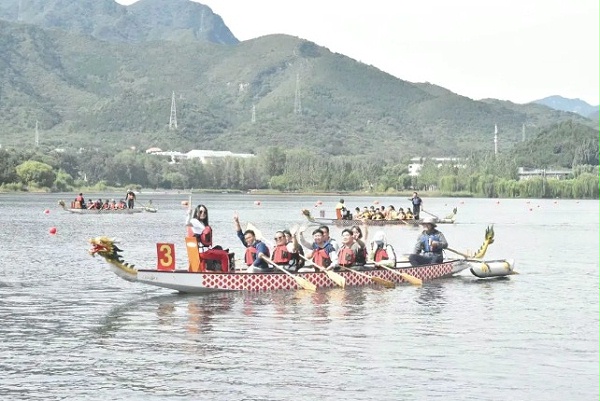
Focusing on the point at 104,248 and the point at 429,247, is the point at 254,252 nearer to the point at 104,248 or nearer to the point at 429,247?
the point at 104,248

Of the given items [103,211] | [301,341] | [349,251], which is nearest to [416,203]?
[103,211]

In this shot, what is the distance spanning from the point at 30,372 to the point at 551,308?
17063 millimetres

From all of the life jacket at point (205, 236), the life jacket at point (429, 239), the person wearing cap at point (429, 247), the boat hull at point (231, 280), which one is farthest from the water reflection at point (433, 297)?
the life jacket at point (205, 236)

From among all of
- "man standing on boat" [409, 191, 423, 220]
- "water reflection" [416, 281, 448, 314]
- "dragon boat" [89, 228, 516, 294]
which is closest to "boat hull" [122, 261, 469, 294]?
"dragon boat" [89, 228, 516, 294]

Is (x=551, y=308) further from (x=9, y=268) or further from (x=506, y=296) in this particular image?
(x=9, y=268)

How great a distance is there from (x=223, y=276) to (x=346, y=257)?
15.9 ft

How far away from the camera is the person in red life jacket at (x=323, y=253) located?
116 ft

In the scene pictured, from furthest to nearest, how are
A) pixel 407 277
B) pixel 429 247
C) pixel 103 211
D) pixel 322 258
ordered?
pixel 103 211 < pixel 429 247 < pixel 407 277 < pixel 322 258

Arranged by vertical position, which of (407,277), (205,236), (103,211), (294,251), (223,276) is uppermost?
(205,236)

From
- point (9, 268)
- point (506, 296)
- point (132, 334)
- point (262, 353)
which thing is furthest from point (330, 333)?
point (9, 268)

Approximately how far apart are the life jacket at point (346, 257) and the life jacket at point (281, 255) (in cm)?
207

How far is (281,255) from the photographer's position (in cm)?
3438

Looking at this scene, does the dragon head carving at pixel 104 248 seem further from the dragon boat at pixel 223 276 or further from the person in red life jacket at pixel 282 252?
the person in red life jacket at pixel 282 252

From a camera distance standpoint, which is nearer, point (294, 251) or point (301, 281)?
point (301, 281)
